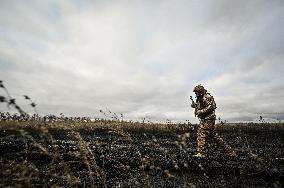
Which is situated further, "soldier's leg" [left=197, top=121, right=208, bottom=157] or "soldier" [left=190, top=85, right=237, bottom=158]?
"soldier" [left=190, top=85, right=237, bottom=158]

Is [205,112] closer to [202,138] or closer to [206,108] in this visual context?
[206,108]

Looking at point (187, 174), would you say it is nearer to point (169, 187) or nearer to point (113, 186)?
point (169, 187)

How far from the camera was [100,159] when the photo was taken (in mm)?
8180

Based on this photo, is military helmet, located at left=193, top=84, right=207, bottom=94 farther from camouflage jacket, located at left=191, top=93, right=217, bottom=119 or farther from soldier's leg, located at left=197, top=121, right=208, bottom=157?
soldier's leg, located at left=197, top=121, right=208, bottom=157

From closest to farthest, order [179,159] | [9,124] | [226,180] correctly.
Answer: [9,124]
[226,180]
[179,159]

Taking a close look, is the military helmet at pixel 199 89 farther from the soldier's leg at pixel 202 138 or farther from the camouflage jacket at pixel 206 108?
the soldier's leg at pixel 202 138

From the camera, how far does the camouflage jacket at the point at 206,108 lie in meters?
9.30

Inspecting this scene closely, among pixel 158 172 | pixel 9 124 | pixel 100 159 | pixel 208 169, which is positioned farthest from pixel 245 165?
pixel 9 124

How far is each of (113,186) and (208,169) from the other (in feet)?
8.21

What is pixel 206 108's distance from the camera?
9.29 m

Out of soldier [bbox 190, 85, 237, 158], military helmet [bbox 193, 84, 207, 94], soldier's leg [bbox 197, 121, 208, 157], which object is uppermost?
military helmet [bbox 193, 84, 207, 94]

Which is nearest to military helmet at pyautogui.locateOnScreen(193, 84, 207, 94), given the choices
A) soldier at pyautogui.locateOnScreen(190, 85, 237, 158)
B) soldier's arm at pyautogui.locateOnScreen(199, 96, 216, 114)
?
soldier at pyautogui.locateOnScreen(190, 85, 237, 158)

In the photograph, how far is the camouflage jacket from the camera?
9.30 metres

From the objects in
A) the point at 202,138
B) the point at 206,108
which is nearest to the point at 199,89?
the point at 206,108
